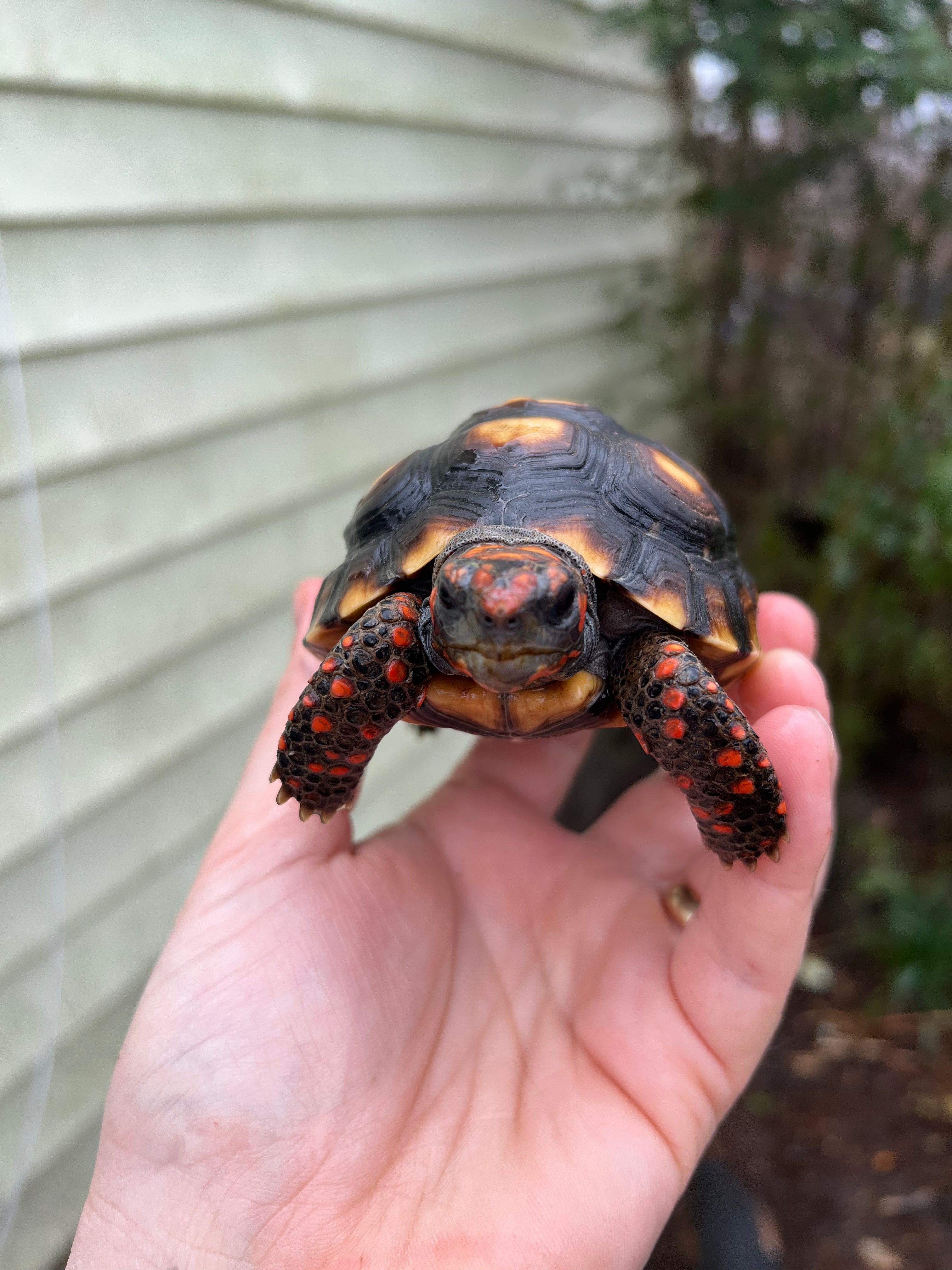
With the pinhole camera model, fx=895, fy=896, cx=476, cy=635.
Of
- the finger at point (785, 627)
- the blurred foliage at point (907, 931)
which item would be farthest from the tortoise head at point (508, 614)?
the blurred foliage at point (907, 931)

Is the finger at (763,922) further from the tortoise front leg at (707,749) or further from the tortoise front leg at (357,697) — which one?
the tortoise front leg at (357,697)

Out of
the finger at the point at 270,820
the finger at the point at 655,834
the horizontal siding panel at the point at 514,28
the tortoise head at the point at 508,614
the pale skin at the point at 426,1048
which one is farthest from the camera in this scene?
the horizontal siding panel at the point at 514,28

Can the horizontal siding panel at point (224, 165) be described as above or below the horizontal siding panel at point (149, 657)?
above

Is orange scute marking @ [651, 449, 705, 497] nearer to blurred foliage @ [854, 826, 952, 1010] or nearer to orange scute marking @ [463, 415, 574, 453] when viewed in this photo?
orange scute marking @ [463, 415, 574, 453]

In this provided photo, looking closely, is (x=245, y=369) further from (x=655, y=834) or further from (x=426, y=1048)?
(x=426, y=1048)

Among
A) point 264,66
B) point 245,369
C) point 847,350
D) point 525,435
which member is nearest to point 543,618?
point 525,435

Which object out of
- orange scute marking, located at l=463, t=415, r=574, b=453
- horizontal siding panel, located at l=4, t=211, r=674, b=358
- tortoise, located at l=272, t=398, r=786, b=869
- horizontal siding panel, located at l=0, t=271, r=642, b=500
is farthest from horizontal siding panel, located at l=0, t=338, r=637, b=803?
orange scute marking, located at l=463, t=415, r=574, b=453
